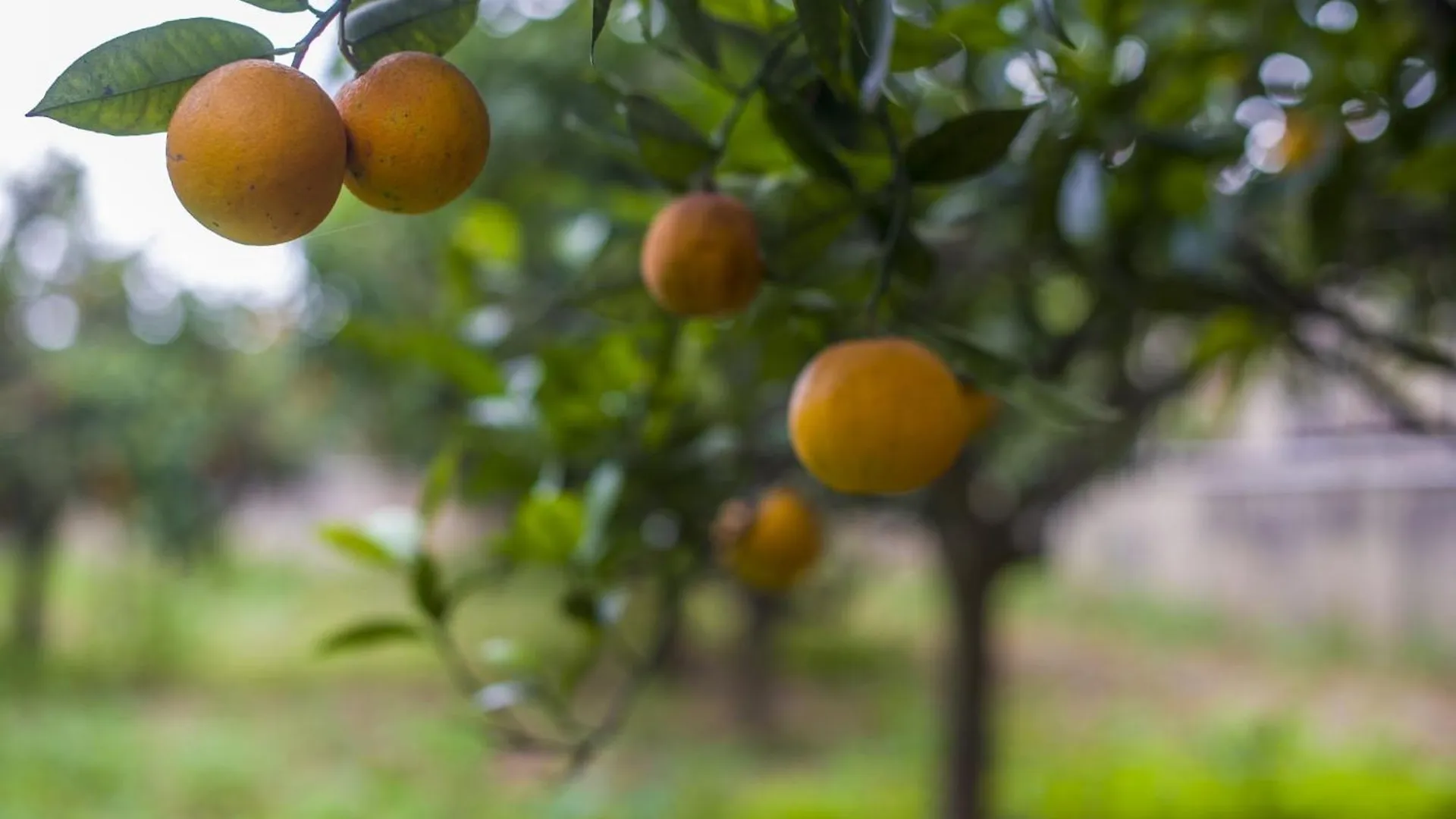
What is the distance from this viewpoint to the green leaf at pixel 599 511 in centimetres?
76

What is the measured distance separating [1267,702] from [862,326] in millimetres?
4083

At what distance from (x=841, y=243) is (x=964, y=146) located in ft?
0.71

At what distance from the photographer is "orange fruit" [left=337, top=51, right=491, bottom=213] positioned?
13.8 inches

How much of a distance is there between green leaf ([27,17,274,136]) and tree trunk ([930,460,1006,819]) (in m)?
1.06

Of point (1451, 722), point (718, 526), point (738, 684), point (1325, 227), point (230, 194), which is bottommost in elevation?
point (1451, 722)

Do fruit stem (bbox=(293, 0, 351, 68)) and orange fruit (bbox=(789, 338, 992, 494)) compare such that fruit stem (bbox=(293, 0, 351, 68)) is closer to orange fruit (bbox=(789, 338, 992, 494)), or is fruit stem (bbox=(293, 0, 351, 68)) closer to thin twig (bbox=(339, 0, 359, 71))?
thin twig (bbox=(339, 0, 359, 71))

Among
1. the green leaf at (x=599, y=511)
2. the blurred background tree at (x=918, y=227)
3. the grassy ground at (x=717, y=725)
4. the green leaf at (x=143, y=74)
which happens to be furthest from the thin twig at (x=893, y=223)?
the grassy ground at (x=717, y=725)

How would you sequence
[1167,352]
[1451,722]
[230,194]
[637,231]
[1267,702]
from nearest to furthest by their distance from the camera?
[230,194], [637,231], [1167,352], [1451,722], [1267,702]

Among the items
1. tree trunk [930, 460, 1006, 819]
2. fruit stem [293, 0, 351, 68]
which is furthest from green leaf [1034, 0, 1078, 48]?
tree trunk [930, 460, 1006, 819]

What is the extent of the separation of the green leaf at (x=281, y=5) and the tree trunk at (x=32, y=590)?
4046mm

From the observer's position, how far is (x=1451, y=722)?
371 cm

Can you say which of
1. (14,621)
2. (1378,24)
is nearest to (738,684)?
(14,621)

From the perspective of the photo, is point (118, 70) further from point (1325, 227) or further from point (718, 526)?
point (1325, 227)

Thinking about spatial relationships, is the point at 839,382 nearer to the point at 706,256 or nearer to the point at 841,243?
the point at 706,256
